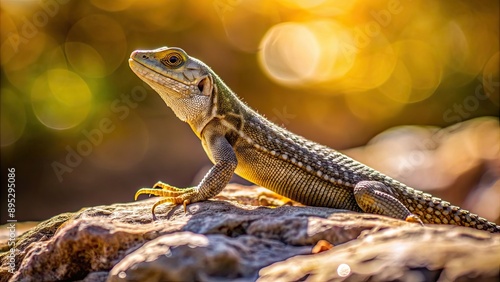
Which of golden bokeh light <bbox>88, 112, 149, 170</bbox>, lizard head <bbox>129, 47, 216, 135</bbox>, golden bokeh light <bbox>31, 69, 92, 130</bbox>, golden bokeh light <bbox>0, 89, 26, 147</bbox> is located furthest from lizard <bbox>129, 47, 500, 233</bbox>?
golden bokeh light <bbox>0, 89, 26, 147</bbox>

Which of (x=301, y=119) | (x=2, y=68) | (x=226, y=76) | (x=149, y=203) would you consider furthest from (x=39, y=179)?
(x=149, y=203)

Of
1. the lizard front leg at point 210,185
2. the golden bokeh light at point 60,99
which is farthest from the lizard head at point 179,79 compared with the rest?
the golden bokeh light at point 60,99

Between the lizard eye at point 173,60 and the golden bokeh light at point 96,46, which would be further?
the golden bokeh light at point 96,46

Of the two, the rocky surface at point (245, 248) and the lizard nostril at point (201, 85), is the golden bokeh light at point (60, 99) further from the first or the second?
the rocky surface at point (245, 248)

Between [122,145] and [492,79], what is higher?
[492,79]

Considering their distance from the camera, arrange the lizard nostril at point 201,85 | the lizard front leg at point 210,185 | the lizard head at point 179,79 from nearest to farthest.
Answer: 1. the lizard front leg at point 210,185
2. the lizard head at point 179,79
3. the lizard nostril at point 201,85

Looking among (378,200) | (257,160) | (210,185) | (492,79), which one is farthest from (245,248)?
(492,79)

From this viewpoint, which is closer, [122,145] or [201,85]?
[201,85]

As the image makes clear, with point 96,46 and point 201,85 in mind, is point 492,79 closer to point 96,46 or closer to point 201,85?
point 96,46
